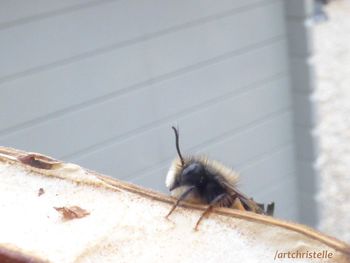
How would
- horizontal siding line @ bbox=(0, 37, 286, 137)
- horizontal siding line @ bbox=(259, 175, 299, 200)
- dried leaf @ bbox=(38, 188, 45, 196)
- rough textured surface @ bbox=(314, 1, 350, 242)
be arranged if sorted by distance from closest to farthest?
dried leaf @ bbox=(38, 188, 45, 196) → horizontal siding line @ bbox=(0, 37, 286, 137) → horizontal siding line @ bbox=(259, 175, 299, 200) → rough textured surface @ bbox=(314, 1, 350, 242)

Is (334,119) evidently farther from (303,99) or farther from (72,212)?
(72,212)

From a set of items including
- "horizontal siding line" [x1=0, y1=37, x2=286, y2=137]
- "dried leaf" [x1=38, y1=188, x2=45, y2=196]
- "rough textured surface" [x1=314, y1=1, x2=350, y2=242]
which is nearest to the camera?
"dried leaf" [x1=38, y1=188, x2=45, y2=196]

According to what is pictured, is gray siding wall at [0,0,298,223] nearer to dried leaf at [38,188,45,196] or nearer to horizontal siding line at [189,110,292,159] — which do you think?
horizontal siding line at [189,110,292,159]

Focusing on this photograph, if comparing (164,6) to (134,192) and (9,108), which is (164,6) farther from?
(134,192)

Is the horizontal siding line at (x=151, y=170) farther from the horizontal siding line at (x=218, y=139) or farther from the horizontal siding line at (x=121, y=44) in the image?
the horizontal siding line at (x=121, y=44)

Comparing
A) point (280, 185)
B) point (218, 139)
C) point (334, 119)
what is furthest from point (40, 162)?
point (334, 119)

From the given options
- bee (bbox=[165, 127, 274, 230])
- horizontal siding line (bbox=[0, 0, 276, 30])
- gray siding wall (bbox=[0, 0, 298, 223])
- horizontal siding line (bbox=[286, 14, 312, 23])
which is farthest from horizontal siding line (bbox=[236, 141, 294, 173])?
bee (bbox=[165, 127, 274, 230])

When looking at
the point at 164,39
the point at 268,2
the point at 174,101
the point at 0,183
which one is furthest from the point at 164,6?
the point at 0,183
